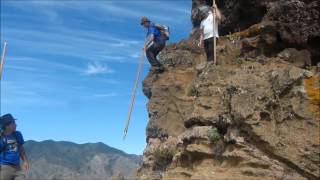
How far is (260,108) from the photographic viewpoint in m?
11.8

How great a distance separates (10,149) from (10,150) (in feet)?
0.10

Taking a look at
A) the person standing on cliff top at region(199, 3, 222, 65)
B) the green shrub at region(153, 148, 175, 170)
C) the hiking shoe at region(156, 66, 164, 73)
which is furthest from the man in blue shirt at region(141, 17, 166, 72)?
the green shrub at region(153, 148, 175, 170)

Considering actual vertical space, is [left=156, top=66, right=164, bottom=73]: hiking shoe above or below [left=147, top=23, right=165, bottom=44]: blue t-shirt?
below

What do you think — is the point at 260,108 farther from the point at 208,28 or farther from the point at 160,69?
the point at 160,69

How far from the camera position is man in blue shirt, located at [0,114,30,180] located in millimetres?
12173

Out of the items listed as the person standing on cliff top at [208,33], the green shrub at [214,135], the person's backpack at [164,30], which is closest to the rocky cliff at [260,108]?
the green shrub at [214,135]

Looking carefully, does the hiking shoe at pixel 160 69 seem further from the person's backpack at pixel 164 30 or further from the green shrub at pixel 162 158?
the green shrub at pixel 162 158

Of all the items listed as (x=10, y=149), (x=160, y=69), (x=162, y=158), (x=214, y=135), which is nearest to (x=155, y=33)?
(x=160, y=69)

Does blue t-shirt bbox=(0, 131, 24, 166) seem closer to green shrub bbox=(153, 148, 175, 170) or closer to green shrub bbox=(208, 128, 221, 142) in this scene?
green shrub bbox=(153, 148, 175, 170)

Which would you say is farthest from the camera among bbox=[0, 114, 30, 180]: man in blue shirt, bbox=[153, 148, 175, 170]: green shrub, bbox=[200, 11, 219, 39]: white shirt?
bbox=[200, 11, 219, 39]: white shirt

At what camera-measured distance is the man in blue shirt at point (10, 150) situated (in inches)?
479

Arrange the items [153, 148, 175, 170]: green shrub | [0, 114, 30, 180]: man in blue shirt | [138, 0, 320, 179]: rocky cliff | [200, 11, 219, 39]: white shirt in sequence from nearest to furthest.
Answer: [138, 0, 320, 179]: rocky cliff, [0, 114, 30, 180]: man in blue shirt, [153, 148, 175, 170]: green shrub, [200, 11, 219, 39]: white shirt

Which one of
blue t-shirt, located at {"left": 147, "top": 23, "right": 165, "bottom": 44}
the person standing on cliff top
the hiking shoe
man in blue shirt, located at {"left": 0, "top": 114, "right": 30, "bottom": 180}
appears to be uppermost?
blue t-shirt, located at {"left": 147, "top": 23, "right": 165, "bottom": 44}

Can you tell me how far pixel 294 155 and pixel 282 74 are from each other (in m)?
2.42
